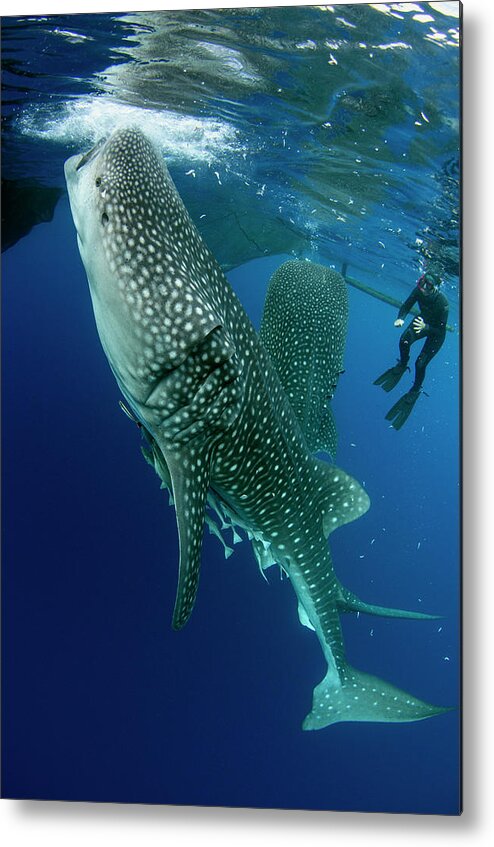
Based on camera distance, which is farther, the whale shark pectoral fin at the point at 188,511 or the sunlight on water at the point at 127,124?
the sunlight on water at the point at 127,124

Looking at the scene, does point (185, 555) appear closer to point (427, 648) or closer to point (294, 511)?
point (294, 511)

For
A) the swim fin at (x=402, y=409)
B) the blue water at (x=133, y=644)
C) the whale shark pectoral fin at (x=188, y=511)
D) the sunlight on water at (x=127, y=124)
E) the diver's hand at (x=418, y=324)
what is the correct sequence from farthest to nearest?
the sunlight on water at (x=127, y=124)
the swim fin at (x=402, y=409)
the diver's hand at (x=418, y=324)
the blue water at (x=133, y=644)
the whale shark pectoral fin at (x=188, y=511)

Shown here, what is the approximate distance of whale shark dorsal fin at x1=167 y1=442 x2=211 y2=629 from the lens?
2125 millimetres

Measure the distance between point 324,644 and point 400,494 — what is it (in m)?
0.75

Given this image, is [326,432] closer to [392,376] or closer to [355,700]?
[392,376]

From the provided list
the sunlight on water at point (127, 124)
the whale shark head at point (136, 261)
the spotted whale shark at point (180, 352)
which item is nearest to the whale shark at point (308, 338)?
the spotted whale shark at point (180, 352)

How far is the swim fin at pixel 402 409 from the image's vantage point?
343cm

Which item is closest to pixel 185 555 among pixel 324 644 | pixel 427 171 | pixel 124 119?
pixel 324 644

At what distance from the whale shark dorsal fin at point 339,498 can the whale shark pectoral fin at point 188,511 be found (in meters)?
0.69

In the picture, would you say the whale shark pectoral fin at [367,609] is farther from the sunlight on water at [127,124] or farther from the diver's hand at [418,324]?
the sunlight on water at [127,124]

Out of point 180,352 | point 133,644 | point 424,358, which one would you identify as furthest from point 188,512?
point 133,644

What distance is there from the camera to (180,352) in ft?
6.65

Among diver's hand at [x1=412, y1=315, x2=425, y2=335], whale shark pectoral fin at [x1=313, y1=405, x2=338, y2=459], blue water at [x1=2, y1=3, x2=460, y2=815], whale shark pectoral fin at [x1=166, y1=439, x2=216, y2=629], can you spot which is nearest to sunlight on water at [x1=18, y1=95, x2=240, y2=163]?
blue water at [x1=2, y1=3, x2=460, y2=815]

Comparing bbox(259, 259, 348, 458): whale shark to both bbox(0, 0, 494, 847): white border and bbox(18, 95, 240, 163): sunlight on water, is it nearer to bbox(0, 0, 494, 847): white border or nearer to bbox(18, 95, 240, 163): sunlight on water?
bbox(0, 0, 494, 847): white border
